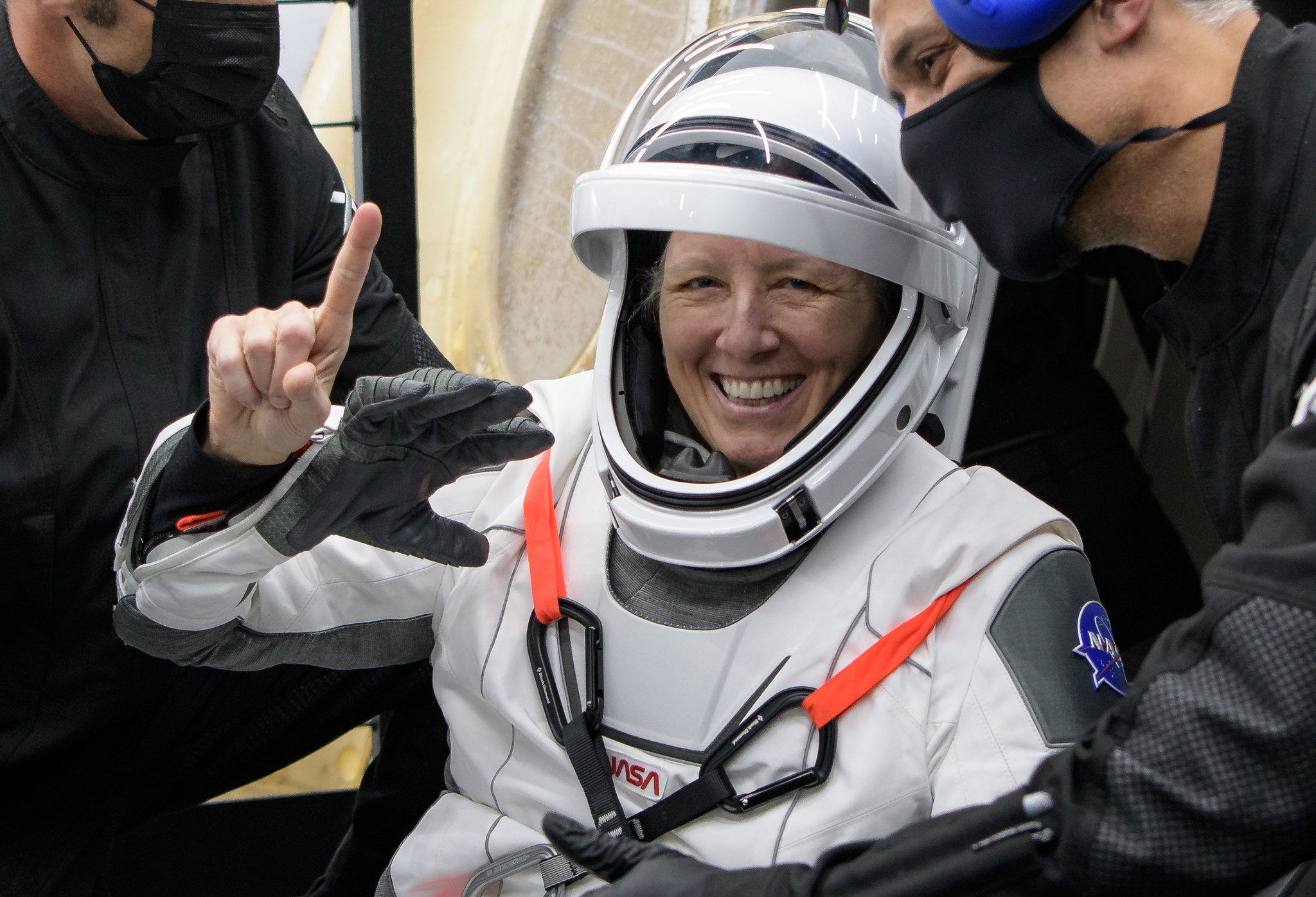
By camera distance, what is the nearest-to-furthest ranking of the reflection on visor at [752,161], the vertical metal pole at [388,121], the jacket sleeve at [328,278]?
1. the reflection on visor at [752,161]
2. the jacket sleeve at [328,278]
3. the vertical metal pole at [388,121]

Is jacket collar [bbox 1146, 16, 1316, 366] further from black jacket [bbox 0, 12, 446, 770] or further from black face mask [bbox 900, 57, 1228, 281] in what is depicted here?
black jacket [bbox 0, 12, 446, 770]

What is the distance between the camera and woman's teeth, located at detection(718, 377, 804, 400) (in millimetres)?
1430

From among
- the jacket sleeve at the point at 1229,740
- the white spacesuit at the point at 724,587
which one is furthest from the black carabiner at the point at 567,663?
the jacket sleeve at the point at 1229,740

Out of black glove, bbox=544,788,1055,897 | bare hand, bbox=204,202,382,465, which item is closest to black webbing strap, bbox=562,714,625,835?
black glove, bbox=544,788,1055,897

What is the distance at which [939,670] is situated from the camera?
4.06 ft

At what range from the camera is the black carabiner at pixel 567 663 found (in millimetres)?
1369

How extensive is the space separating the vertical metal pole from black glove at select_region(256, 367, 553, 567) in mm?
1231

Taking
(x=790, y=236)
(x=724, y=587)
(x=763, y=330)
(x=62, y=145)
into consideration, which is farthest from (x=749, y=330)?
(x=62, y=145)

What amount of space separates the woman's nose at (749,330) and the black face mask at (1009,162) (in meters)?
0.23

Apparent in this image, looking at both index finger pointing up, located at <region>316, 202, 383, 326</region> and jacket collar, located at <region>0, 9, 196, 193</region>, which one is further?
jacket collar, located at <region>0, 9, 196, 193</region>

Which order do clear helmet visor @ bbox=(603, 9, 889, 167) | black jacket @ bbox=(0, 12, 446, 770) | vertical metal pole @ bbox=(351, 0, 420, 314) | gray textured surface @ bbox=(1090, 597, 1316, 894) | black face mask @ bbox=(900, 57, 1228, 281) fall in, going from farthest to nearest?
vertical metal pole @ bbox=(351, 0, 420, 314), black jacket @ bbox=(0, 12, 446, 770), clear helmet visor @ bbox=(603, 9, 889, 167), black face mask @ bbox=(900, 57, 1228, 281), gray textured surface @ bbox=(1090, 597, 1316, 894)

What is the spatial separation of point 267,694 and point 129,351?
1.90ft

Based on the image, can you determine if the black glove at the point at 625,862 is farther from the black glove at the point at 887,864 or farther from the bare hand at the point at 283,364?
the bare hand at the point at 283,364

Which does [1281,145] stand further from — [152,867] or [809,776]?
[152,867]
